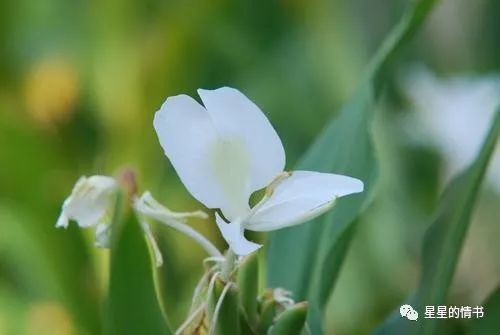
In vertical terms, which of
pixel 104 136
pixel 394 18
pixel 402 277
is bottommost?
pixel 402 277

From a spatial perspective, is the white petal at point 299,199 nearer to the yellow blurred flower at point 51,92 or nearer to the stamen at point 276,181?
the stamen at point 276,181

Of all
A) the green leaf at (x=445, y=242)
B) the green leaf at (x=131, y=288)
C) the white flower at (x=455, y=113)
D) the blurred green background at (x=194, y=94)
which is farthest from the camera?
the white flower at (x=455, y=113)

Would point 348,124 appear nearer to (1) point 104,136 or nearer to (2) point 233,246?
(2) point 233,246

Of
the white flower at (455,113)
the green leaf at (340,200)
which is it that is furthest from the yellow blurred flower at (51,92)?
the green leaf at (340,200)

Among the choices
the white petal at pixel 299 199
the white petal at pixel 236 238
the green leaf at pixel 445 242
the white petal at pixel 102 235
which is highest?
the white petal at pixel 299 199

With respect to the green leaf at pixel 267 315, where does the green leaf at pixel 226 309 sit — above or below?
above

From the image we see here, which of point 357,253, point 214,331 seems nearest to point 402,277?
point 357,253

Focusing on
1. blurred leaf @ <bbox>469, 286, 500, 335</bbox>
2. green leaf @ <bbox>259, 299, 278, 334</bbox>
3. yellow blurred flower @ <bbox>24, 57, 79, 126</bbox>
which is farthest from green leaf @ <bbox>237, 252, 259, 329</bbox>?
yellow blurred flower @ <bbox>24, 57, 79, 126</bbox>

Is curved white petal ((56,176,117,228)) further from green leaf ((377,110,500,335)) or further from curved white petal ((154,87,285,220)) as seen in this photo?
green leaf ((377,110,500,335))

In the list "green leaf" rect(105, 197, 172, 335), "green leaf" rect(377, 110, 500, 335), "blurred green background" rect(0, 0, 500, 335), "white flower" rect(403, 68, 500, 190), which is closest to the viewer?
"green leaf" rect(105, 197, 172, 335)
